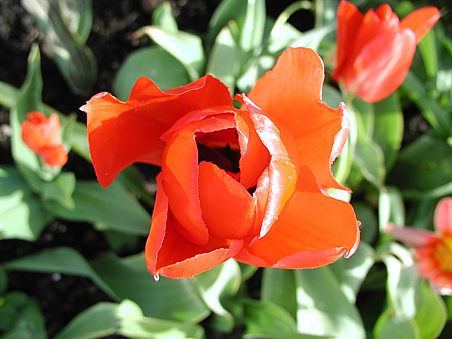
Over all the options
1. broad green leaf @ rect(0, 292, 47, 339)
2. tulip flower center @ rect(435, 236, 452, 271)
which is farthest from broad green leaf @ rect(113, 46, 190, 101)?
tulip flower center @ rect(435, 236, 452, 271)

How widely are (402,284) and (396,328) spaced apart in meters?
0.10

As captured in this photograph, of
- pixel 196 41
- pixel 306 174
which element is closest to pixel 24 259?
pixel 196 41

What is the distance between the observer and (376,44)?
734 mm

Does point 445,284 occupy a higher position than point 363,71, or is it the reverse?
point 363,71

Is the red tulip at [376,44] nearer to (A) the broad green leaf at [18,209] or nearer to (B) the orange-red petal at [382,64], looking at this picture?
(B) the orange-red petal at [382,64]

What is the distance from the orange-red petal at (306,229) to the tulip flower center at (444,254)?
52cm

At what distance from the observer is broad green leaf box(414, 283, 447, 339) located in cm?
91

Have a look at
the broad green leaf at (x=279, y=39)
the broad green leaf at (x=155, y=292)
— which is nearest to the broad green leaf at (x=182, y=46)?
the broad green leaf at (x=279, y=39)

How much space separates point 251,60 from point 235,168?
1.34 feet

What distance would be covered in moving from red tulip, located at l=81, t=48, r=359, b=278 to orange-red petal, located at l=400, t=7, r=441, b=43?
0.33 meters

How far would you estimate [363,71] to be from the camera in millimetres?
772

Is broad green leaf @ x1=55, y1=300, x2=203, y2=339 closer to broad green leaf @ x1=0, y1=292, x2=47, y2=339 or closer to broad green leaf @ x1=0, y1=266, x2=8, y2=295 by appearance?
broad green leaf @ x1=0, y1=292, x2=47, y2=339

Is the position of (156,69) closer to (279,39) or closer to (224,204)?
(279,39)

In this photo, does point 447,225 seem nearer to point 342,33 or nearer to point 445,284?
point 445,284
